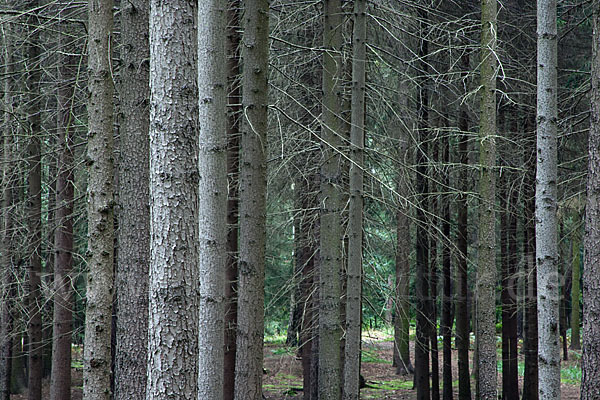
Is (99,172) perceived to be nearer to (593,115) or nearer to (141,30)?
(141,30)

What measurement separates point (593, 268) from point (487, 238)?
1.58m

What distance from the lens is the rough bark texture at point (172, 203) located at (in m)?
3.82

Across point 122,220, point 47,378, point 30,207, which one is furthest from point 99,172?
point 47,378

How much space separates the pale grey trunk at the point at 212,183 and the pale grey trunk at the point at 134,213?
641 mm

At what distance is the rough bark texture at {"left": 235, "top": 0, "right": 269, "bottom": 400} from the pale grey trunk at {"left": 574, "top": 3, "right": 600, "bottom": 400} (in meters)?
3.40

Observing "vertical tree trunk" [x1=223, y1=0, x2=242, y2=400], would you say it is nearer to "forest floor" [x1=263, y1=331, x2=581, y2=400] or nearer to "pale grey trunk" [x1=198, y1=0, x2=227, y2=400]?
"pale grey trunk" [x1=198, y1=0, x2=227, y2=400]

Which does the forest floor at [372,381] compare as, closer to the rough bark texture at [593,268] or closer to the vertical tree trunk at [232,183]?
the vertical tree trunk at [232,183]

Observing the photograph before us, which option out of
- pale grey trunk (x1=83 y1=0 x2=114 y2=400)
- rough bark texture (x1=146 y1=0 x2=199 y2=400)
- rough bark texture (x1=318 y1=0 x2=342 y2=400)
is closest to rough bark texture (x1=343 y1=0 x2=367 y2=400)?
rough bark texture (x1=318 y1=0 x2=342 y2=400)

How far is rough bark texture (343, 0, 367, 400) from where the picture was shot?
813cm

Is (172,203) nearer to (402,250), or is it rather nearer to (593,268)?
(593,268)

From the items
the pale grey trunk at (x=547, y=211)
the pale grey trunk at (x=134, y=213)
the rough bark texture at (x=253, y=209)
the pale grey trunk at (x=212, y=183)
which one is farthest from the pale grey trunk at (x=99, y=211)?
the pale grey trunk at (x=547, y=211)

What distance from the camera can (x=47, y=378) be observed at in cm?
2172

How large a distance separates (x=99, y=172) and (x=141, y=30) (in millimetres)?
1719

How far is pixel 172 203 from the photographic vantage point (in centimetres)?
381
